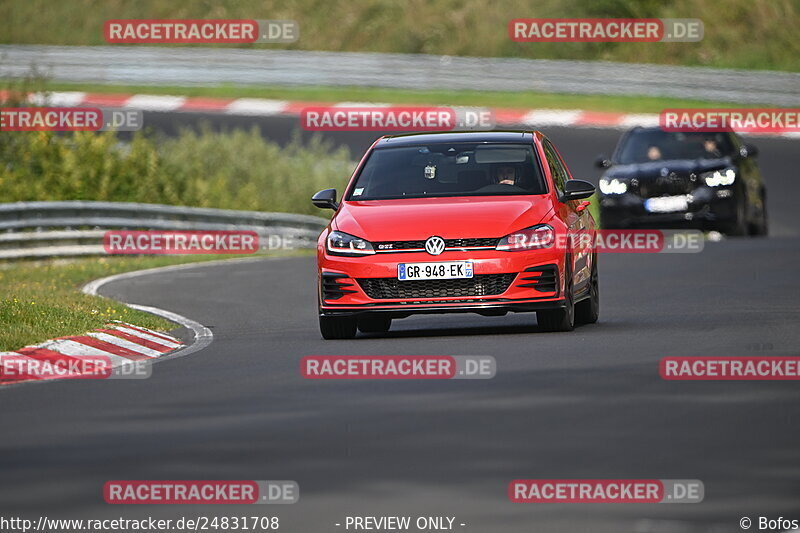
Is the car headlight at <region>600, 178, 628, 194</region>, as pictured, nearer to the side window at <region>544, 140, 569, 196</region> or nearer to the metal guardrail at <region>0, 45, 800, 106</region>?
the side window at <region>544, 140, 569, 196</region>

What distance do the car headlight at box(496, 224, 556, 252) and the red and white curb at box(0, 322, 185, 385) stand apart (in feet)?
8.84

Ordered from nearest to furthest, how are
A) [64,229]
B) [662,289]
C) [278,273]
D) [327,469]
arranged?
[327,469], [662,289], [278,273], [64,229]

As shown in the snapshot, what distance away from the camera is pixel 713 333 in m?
14.0

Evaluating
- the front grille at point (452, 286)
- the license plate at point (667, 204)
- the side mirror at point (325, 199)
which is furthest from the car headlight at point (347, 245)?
the license plate at point (667, 204)

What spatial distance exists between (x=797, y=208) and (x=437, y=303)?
20.6 metres

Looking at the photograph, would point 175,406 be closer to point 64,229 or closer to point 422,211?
point 422,211

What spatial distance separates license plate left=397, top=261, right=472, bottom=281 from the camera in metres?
13.9

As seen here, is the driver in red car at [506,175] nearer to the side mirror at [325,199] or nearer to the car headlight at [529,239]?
the car headlight at [529,239]

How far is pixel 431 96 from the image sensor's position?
44531 millimetres

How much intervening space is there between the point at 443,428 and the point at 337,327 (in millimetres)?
5129

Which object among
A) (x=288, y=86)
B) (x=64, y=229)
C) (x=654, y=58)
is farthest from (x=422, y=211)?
(x=654, y=58)

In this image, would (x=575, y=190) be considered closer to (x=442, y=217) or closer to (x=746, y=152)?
(x=442, y=217)

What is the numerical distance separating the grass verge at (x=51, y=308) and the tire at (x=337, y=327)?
74.4 inches

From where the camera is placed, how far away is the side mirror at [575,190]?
14711 mm
